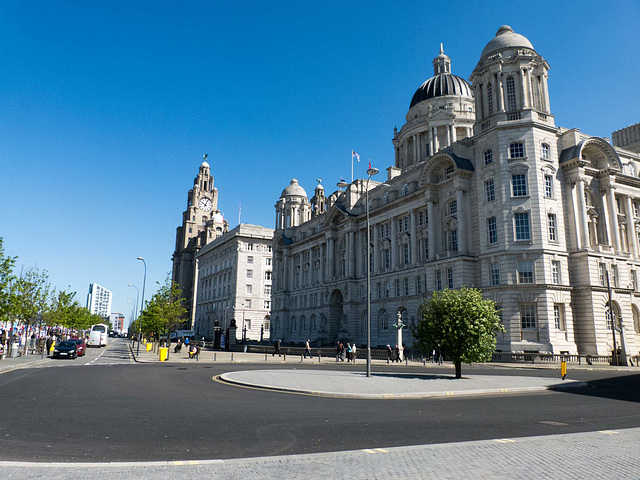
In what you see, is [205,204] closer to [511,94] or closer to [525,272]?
[511,94]

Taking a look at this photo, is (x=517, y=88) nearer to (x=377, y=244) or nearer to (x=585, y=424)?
(x=377, y=244)

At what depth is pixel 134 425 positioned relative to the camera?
10430 millimetres

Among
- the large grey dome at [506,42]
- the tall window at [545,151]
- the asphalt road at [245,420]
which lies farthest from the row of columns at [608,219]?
the asphalt road at [245,420]

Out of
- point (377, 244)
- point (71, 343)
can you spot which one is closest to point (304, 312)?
point (377, 244)

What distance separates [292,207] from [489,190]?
51.8 meters

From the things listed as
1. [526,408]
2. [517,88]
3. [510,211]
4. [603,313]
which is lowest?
[526,408]

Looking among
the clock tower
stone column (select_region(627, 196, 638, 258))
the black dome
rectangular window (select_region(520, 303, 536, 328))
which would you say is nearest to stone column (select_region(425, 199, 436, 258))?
rectangular window (select_region(520, 303, 536, 328))

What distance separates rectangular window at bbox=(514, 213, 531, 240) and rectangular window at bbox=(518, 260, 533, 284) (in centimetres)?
247

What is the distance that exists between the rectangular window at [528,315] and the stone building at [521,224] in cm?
9

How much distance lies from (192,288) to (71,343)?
345 ft

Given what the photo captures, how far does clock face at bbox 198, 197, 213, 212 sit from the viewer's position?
155250 millimetres

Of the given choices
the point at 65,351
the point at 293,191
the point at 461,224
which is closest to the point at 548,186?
the point at 461,224

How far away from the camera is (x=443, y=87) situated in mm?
80125

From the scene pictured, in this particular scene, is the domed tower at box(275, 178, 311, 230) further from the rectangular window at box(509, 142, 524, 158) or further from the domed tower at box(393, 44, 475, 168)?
the rectangular window at box(509, 142, 524, 158)
